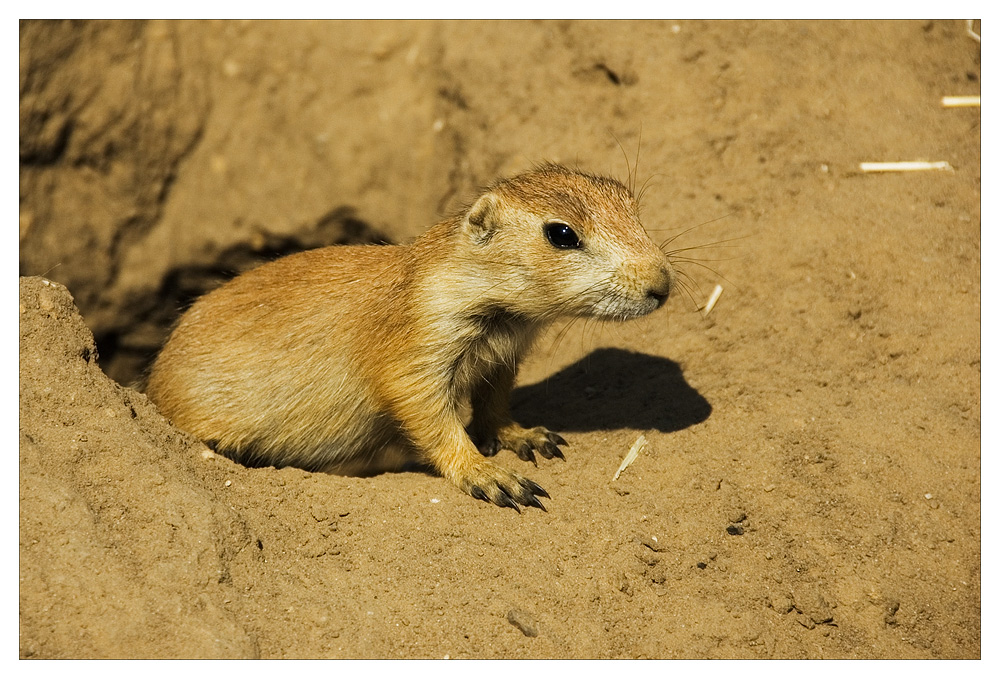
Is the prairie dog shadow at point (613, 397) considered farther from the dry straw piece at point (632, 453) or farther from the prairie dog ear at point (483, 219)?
the prairie dog ear at point (483, 219)

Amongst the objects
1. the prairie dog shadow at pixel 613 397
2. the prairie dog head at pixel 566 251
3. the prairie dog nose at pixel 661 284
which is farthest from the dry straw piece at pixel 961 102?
the prairie dog nose at pixel 661 284

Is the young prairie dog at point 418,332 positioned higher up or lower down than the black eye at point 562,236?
lower down

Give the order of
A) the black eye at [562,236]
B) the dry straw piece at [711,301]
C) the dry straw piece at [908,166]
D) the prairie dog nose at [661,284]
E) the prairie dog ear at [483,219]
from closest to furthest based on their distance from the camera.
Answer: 1. the prairie dog nose at [661,284]
2. the black eye at [562,236]
3. the prairie dog ear at [483,219]
4. the dry straw piece at [711,301]
5. the dry straw piece at [908,166]

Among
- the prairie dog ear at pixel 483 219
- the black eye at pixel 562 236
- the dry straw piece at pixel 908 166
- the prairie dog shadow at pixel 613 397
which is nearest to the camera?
the black eye at pixel 562 236

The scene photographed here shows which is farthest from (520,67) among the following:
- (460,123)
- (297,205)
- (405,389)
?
(405,389)

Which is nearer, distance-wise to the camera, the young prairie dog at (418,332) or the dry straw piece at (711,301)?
the young prairie dog at (418,332)

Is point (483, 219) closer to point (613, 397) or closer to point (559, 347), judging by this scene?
point (613, 397)

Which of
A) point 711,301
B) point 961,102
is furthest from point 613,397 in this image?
point 961,102
